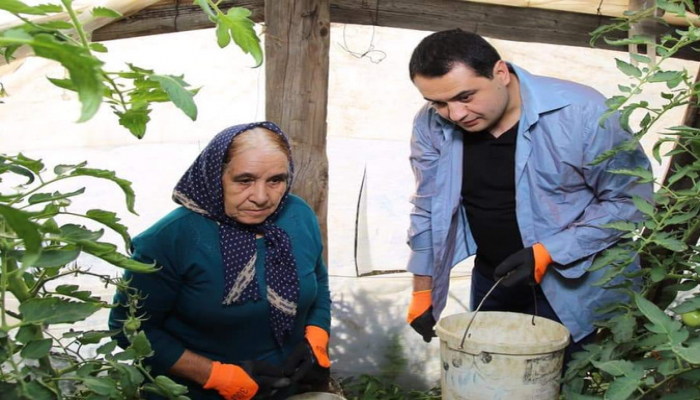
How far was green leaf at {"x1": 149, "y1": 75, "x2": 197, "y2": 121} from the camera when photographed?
739 millimetres

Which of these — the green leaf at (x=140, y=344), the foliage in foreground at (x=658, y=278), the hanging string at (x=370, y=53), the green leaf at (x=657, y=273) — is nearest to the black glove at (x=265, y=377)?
the foliage in foreground at (x=658, y=278)

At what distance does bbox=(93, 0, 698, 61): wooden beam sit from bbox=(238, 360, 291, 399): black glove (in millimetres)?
1574

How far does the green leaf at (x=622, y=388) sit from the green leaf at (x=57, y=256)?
1078 mm

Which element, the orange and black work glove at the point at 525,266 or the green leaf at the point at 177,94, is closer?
the green leaf at the point at 177,94

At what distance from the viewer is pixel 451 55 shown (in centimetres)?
245

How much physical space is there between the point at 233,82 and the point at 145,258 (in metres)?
2.17

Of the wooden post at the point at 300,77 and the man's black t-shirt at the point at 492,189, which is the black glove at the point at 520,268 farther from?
the wooden post at the point at 300,77

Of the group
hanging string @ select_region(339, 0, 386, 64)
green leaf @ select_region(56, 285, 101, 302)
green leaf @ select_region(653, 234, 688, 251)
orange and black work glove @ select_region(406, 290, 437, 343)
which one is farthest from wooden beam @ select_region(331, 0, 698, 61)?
green leaf @ select_region(56, 285, 101, 302)

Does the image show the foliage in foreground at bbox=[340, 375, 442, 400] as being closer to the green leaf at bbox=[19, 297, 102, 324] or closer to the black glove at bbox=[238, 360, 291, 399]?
the black glove at bbox=[238, 360, 291, 399]

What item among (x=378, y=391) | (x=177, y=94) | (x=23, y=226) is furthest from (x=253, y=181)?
(x=378, y=391)

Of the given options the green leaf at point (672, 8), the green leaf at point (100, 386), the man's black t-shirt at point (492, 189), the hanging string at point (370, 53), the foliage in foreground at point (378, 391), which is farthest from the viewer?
the hanging string at point (370, 53)

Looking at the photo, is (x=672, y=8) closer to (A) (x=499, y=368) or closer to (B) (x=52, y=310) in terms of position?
(A) (x=499, y=368)

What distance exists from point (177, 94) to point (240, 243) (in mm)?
1685

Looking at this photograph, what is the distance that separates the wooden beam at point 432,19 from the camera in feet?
11.5
